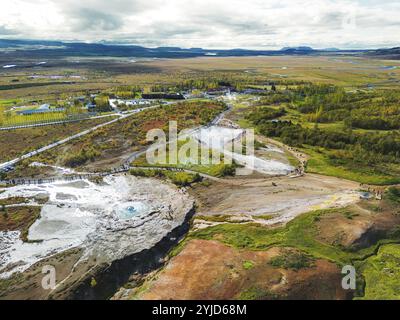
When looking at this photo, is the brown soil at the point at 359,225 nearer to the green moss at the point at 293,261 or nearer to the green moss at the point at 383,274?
the green moss at the point at 383,274

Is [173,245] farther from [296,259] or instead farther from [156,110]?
[156,110]

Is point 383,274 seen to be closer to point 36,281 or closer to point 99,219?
point 99,219

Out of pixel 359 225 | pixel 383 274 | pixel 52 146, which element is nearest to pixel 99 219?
pixel 359 225

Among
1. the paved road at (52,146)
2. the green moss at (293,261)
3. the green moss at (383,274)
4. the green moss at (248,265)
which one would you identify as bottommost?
the green moss at (383,274)

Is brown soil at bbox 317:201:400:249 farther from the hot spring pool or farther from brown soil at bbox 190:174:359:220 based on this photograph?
the hot spring pool

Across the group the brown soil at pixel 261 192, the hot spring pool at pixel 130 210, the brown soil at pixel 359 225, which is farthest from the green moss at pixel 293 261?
the hot spring pool at pixel 130 210

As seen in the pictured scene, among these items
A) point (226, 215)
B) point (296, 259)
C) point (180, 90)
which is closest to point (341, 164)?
point (226, 215)
